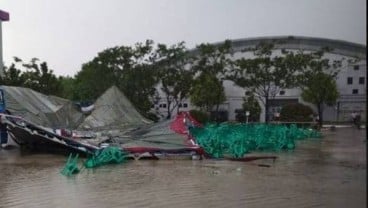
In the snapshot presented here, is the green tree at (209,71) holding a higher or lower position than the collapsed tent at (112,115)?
higher

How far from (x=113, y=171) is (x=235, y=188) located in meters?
3.96

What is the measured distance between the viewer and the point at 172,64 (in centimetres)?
4609

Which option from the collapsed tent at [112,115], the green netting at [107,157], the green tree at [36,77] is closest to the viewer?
the green netting at [107,157]

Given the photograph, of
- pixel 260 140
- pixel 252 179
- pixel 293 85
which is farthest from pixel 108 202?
pixel 293 85

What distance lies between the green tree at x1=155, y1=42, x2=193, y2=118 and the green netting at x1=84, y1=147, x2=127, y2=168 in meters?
31.4

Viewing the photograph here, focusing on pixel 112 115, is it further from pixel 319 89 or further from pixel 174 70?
pixel 319 89

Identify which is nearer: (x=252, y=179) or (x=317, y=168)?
(x=252, y=179)

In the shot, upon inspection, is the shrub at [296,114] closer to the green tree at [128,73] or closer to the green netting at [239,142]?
the green tree at [128,73]

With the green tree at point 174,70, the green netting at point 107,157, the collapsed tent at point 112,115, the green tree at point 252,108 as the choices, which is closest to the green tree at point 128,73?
the green tree at point 174,70

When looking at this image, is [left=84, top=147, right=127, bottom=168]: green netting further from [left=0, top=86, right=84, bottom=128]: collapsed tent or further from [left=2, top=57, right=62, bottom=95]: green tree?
[left=2, top=57, right=62, bottom=95]: green tree

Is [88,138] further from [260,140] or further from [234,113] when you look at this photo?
[234,113]

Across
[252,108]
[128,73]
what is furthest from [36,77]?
[252,108]

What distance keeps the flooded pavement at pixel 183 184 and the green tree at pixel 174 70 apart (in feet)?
104

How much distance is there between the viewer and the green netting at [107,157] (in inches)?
494
